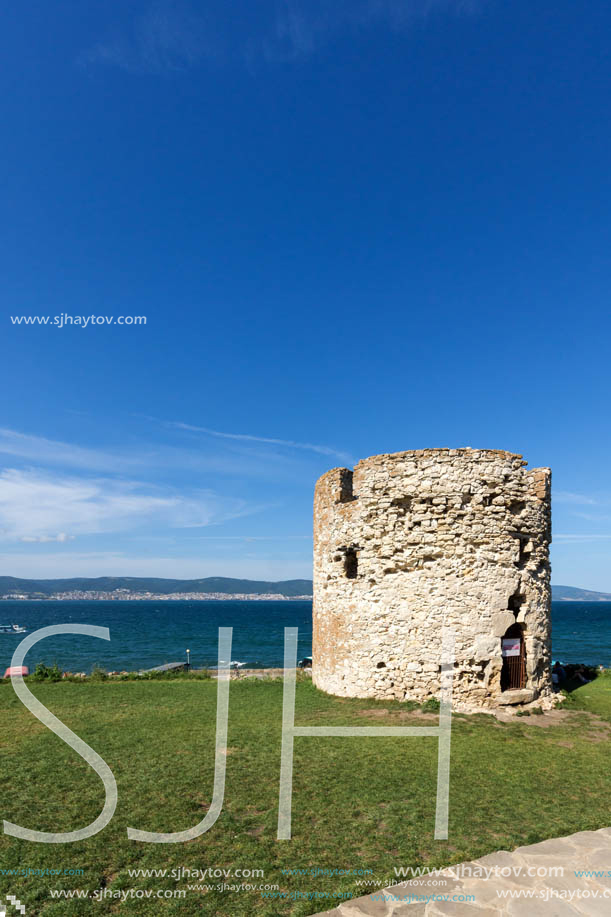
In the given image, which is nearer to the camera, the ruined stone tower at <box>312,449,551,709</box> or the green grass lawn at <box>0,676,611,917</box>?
the green grass lawn at <box>0,676,611,917</box>

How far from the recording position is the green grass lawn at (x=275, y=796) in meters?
4.82

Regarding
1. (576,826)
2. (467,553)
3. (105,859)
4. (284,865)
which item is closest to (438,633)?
(467,553)

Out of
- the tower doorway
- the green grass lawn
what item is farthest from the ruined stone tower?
the green grass lawn

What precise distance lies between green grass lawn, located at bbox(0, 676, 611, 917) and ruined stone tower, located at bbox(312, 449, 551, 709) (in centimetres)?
108

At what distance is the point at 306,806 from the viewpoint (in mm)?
6480

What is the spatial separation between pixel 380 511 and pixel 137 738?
292 inches

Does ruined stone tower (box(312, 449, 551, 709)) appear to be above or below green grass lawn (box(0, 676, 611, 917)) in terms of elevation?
above

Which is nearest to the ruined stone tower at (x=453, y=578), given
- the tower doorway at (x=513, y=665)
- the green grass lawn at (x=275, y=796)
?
the tower doorway at (x=513, y=665)

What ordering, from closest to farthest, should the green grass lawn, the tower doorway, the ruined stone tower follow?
1. the green grass lawn
2. the ruined stone tower
3. the tower doorway

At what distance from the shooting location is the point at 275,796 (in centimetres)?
682

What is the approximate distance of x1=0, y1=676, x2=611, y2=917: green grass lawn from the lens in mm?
4816

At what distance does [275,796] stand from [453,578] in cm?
680

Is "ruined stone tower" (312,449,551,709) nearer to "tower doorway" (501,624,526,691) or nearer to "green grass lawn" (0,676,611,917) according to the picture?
"tower doorway" (501,624,526,691)

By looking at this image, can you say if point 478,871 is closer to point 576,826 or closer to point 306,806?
point 576,826
